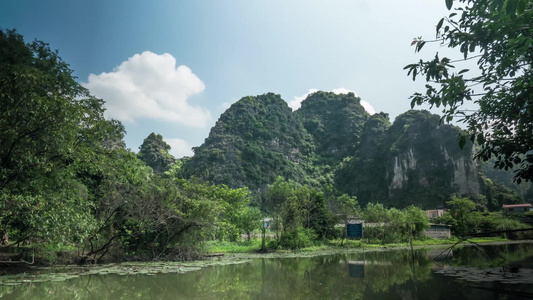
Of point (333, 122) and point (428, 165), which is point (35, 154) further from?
point (333, 122)

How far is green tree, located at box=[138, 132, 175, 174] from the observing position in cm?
6297

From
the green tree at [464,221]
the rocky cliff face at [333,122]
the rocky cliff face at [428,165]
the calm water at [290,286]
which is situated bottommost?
the calm water at [290,286]

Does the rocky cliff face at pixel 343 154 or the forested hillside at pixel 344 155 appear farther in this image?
the rocky cliff face at pixel 343 154

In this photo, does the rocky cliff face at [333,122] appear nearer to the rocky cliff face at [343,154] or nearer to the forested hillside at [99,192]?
the rocky cliff face at [343,154]

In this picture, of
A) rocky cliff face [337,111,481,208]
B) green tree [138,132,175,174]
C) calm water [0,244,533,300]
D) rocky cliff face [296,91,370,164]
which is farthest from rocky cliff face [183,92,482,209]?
calm water [0,244,533,300]

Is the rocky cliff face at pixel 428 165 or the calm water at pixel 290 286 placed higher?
the rocky cliff face at pixel 428 165

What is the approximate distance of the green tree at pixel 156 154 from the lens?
62969 mm

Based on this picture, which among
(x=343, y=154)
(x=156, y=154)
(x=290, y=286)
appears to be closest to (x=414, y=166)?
(x=343, y=154)

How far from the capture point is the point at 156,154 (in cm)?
6375

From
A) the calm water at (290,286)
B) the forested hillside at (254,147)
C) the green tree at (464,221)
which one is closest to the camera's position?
the calm water at (290,286)

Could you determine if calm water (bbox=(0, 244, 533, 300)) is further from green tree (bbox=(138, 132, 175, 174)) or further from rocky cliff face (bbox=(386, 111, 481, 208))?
green tree (bbox=(138, 132, 175, 174))

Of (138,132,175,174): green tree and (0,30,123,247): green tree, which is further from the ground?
(138,132,175,174): green tree

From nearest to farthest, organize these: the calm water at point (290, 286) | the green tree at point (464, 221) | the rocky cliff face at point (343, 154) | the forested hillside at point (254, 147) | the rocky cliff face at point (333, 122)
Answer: the calm water at point (290, 286), the green tree at point (464, 221), the rocky cliff face at point (343, 154), the forested hillside at point (254, 147), the rocky cliff face at point (333, 122)

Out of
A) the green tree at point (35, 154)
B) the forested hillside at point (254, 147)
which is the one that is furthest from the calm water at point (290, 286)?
the forested hillside at point (254, 147)
